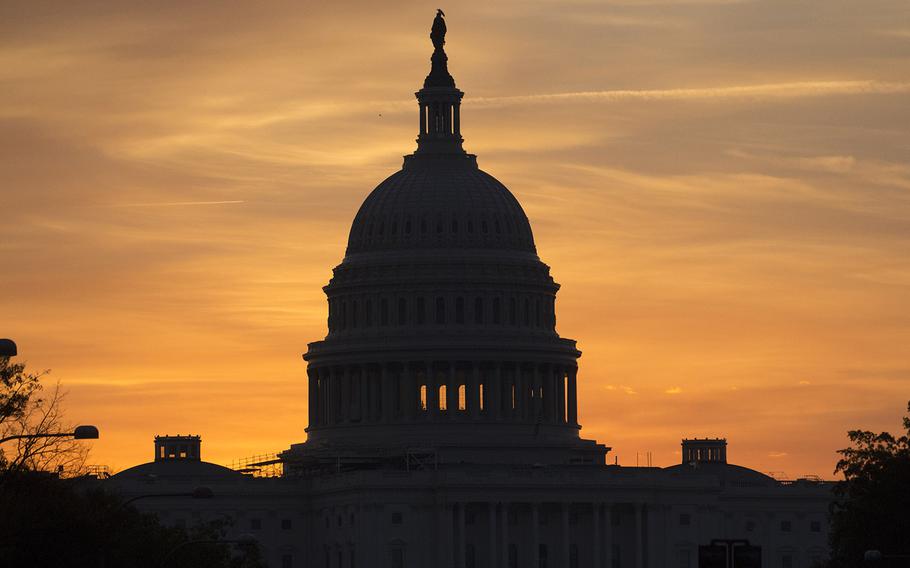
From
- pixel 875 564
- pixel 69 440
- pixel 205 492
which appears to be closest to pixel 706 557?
pixel 205 492

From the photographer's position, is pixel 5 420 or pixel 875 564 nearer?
pixel 5 420

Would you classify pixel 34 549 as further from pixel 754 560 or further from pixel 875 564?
pixel 875 564

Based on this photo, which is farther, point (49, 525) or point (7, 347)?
point (49, 525)

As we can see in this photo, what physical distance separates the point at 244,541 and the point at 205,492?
10.8 metres

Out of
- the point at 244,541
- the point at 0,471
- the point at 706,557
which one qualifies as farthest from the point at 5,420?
the point at 706,557

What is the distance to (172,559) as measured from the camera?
19462 centimetres

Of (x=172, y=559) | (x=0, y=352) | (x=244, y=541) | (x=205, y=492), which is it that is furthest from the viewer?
(x=172, y=559)

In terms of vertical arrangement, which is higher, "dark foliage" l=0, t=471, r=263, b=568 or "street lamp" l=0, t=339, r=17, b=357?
"street lamp" l=0, t=339, r=17, b=357

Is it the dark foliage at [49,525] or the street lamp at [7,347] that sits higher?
the street lamp at [7,347]

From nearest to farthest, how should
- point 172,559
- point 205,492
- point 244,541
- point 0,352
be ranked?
point 0,352
point 205,492
point 244,541
point 172,559

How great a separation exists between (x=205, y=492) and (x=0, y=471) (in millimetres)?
10171

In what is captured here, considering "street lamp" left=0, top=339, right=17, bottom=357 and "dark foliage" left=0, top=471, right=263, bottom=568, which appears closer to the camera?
"street lamp" left=0, top=339, right=17, bottom=357

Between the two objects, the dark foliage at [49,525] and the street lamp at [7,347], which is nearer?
the street lamp at [7,347]

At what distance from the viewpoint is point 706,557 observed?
470 ft
